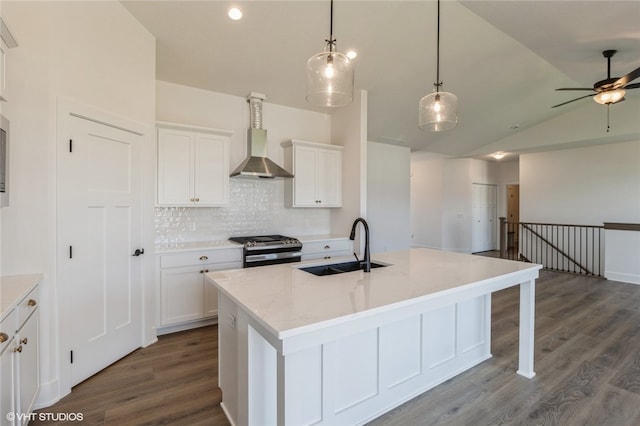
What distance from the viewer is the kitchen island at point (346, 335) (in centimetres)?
134

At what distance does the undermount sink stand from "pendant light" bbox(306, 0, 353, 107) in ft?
4.02

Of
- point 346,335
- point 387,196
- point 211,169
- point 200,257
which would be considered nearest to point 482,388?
point 346,335

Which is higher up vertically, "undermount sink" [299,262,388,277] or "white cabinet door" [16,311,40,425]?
"undermount sink" [299,262,388,277]

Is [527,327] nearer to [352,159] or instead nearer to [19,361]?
[352,159]

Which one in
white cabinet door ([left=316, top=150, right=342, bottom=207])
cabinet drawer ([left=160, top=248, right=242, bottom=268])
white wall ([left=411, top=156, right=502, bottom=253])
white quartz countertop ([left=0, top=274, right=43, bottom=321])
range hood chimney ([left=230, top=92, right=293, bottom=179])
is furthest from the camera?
white wall ([left=411, top=156, right=502, bottom=253])

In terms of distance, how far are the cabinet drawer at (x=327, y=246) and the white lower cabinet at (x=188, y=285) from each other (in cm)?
101

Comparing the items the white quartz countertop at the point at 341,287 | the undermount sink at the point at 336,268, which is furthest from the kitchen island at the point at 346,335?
the undermount sink at the point at 336,268

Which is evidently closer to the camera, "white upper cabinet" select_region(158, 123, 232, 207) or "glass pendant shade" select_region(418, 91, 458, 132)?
"glass pendant shade" select_region(418, 91, 458, 132)

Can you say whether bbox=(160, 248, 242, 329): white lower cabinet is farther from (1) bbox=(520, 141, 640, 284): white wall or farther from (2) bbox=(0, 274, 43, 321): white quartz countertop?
(1) bbox=(520, 141, 640, 284): white wall

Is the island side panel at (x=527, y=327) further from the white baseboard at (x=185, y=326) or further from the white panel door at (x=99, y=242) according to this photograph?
the white panel door at (x=99, y=242)

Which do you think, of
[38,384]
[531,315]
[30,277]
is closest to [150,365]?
[38,384]

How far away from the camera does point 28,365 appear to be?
1749mm

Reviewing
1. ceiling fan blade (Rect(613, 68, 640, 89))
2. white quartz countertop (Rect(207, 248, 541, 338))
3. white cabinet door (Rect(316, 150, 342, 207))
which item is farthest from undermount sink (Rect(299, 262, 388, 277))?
ceiling fan blade (Rect(613, 68, 640, 89))

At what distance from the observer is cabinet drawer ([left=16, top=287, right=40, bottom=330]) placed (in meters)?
1.65
